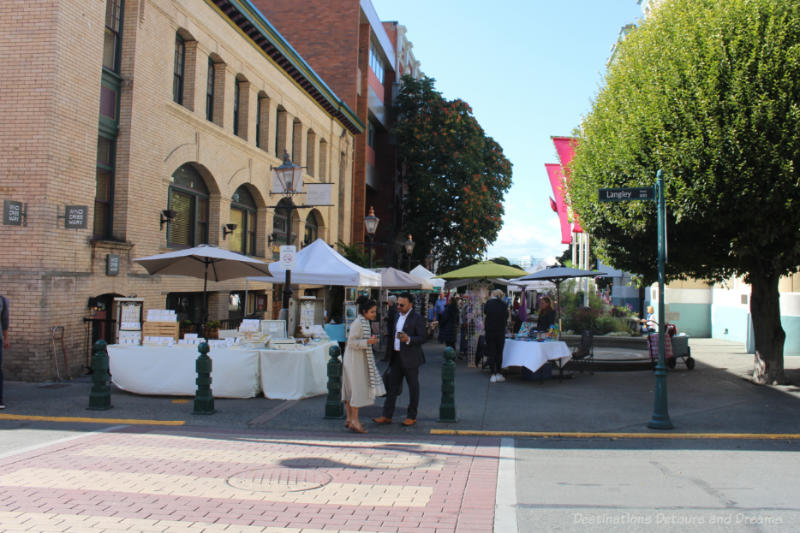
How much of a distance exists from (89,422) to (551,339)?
8.98m

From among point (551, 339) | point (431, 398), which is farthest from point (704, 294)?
point (431, 398)

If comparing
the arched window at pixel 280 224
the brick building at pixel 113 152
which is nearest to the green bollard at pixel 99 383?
the brick building at pixel 113 152

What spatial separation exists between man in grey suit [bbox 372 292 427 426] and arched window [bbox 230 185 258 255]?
1233cm

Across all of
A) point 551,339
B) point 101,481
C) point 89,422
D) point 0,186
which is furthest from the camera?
point 551,339

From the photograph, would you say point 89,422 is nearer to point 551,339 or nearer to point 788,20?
point 551,339

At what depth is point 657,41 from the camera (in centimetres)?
1204

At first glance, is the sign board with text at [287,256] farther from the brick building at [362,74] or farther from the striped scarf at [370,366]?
the brick building at [362,74]

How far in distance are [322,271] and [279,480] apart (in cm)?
758

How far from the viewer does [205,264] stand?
43.2ft

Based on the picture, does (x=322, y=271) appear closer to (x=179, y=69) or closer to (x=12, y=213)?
(x=12, y=213)

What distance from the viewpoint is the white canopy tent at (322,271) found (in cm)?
1322

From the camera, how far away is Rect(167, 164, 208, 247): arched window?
16047 mm

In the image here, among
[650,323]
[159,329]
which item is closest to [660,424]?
[159,329]

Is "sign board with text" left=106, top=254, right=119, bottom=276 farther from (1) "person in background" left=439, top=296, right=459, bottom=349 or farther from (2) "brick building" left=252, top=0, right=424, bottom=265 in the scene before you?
(2) "brick building" left=252, top=0, right=424, bottom=265
